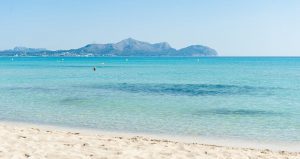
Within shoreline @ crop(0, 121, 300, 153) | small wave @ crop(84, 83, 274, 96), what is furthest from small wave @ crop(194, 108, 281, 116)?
small wave @ crop(84, 83, 274, 96)

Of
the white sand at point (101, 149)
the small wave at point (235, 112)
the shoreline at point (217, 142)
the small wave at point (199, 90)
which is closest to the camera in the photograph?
the white sand at point (101, 149)

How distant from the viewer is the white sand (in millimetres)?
12781

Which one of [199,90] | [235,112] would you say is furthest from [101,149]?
Result: [199,90]

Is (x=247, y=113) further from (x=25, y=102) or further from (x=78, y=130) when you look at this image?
(x=25, y=102)

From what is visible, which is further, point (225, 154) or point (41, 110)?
point (41, 110)

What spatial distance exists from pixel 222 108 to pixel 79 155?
1758 centimetres

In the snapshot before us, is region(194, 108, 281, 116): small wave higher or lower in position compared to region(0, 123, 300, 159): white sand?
lower

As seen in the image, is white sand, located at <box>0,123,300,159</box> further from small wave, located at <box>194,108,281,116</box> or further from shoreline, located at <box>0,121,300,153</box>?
small wave, located at <box>194,108,281,116</box>

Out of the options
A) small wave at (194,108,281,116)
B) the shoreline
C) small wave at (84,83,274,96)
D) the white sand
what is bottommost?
small wave at (84,83,274,96)

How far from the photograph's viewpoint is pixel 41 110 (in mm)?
27328

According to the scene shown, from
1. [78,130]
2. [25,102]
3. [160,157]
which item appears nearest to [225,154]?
[160,157]

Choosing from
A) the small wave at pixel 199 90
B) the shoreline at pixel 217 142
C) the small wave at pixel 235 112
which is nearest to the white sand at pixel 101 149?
the shoreline at pixel 217 142

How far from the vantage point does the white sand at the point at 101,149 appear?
12781 mm

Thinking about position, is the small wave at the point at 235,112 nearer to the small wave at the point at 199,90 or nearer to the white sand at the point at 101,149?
the white sand at the point at 101,149
